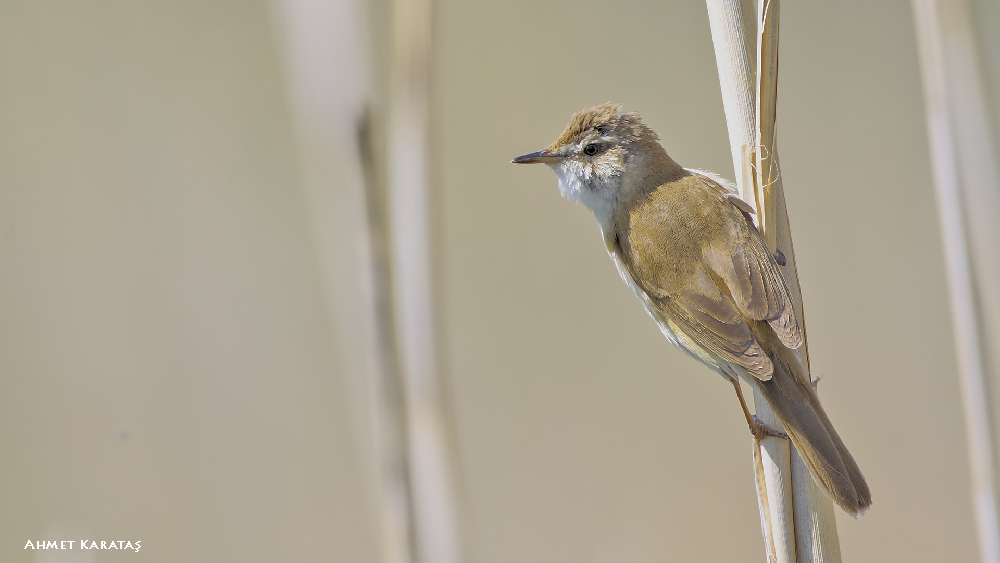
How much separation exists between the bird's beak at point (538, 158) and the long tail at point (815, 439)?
736 millimetres

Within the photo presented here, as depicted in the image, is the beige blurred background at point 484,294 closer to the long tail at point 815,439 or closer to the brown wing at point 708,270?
the brown wing at point 708,270

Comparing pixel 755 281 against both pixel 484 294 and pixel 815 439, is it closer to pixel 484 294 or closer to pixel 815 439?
pixel 815 439

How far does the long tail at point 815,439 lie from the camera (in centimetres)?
113

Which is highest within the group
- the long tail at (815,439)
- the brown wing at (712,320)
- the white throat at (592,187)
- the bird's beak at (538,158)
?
the bird's beak at (538,158)

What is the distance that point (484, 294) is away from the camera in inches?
115

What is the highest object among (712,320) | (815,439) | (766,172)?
(766,172)

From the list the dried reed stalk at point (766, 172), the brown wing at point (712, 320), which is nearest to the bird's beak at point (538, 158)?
the brown wing at point (712, 320)

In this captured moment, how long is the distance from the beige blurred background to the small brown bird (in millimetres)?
1155

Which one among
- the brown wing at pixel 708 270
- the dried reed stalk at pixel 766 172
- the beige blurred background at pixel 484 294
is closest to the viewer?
the dried reed stalk at pixel 766 172

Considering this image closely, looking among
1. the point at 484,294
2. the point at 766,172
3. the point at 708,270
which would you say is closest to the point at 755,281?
the point at 708,270

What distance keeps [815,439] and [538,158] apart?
3.00ft

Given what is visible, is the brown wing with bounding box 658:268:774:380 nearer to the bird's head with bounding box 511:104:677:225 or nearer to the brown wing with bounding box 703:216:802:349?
the brown wing with bounding box 703:216:802:349

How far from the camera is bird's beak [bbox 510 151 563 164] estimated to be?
5.67 feet

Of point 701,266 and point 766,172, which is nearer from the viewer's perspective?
point 766,172
